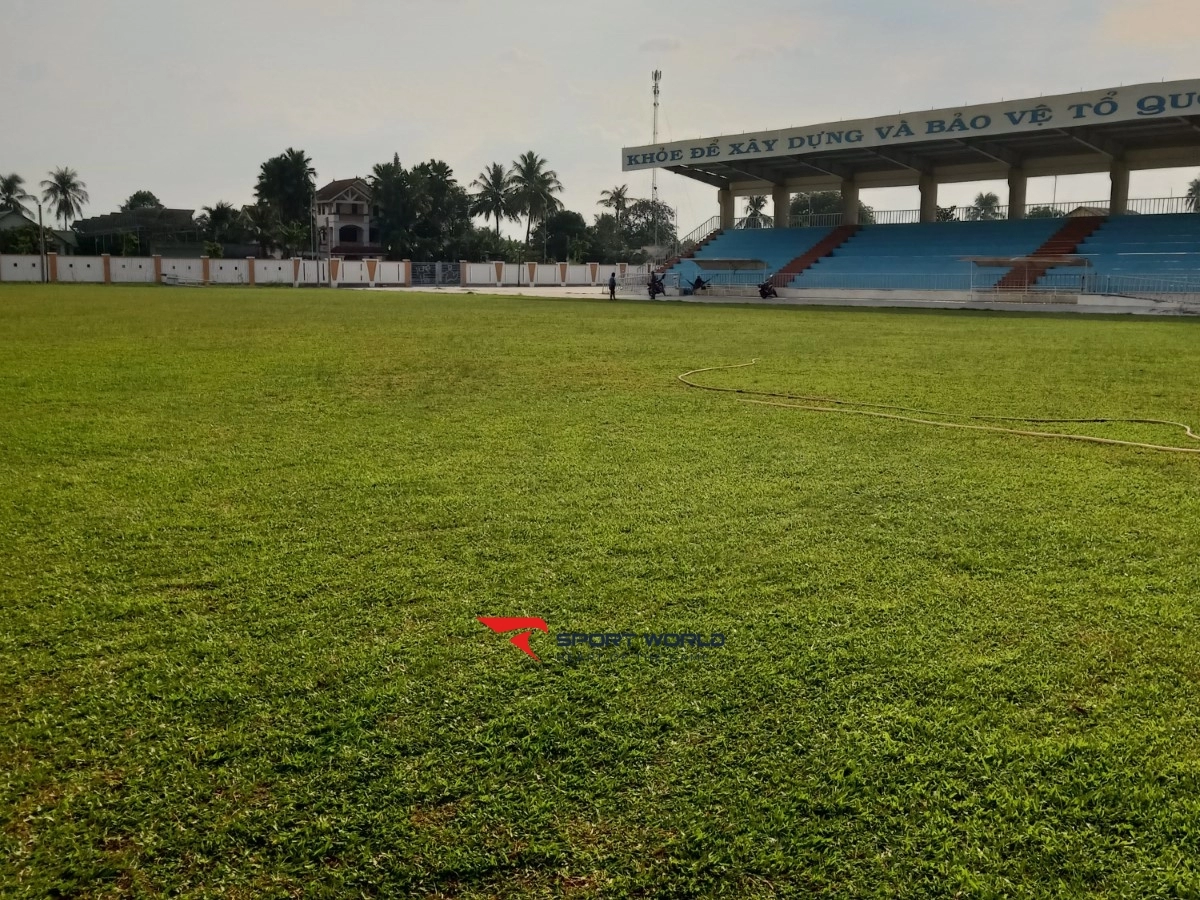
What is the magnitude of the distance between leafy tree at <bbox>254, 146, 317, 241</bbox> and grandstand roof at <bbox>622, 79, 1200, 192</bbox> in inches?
1728

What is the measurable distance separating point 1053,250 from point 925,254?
5.10 metres

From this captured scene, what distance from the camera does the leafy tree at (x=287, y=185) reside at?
7425cm

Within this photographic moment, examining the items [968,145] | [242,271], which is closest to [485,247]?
[242,271]

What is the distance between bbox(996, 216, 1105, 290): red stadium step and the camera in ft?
105

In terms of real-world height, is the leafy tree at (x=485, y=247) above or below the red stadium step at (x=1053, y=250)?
above

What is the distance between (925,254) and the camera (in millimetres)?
37312

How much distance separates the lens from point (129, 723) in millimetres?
2371

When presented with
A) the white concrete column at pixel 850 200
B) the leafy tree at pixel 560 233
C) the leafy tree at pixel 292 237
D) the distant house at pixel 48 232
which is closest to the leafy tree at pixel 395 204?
the leafy tree at pixel 292 237

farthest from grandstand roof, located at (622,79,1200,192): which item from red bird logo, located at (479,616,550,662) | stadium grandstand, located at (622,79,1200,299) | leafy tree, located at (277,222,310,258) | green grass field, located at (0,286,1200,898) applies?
leafy tree, located at (277,222,310,258)

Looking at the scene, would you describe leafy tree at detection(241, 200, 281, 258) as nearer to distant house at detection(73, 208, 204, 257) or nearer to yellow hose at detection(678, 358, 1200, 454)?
distant house at detection(73, 208, 204, 257)

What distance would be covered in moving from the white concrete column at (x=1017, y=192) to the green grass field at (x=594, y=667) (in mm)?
36624

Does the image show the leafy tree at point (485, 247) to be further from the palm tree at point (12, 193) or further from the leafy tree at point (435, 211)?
the palm tree at point (12, 193)

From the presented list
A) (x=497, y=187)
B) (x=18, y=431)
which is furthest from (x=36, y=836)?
(x=497, y=187)
